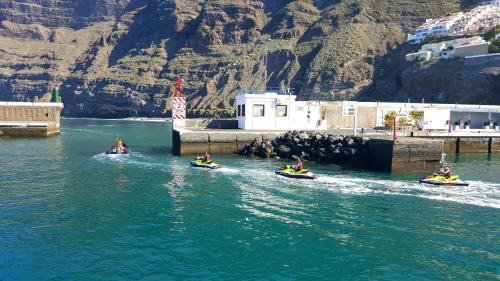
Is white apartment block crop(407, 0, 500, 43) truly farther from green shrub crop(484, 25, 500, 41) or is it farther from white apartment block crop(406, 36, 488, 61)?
white apartment block crop(406, 36, 488, 61)

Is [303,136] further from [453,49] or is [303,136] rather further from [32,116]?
[453,49]

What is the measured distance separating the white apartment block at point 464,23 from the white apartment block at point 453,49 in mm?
13206

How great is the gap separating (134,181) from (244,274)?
19384 mm

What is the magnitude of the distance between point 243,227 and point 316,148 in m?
24.1

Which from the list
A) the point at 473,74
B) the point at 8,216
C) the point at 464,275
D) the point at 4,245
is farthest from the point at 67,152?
the point at 473,74

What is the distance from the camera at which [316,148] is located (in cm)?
4531

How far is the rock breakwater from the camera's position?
4281cm

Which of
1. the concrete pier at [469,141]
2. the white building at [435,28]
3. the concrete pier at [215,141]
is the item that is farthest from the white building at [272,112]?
the white building at [435,28]

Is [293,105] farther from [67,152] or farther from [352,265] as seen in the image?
[352,265]

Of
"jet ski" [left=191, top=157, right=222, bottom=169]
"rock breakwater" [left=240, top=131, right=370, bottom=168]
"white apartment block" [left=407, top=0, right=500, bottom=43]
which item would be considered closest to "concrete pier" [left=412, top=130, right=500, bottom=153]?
"rock breakwater" [left=240, top=131, right=370, bottom=168]

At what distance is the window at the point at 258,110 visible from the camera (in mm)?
55188

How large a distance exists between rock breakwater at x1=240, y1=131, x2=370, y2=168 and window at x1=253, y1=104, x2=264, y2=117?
6754 mm

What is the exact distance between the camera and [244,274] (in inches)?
671

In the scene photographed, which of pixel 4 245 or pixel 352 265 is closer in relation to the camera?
pixel 352 265
